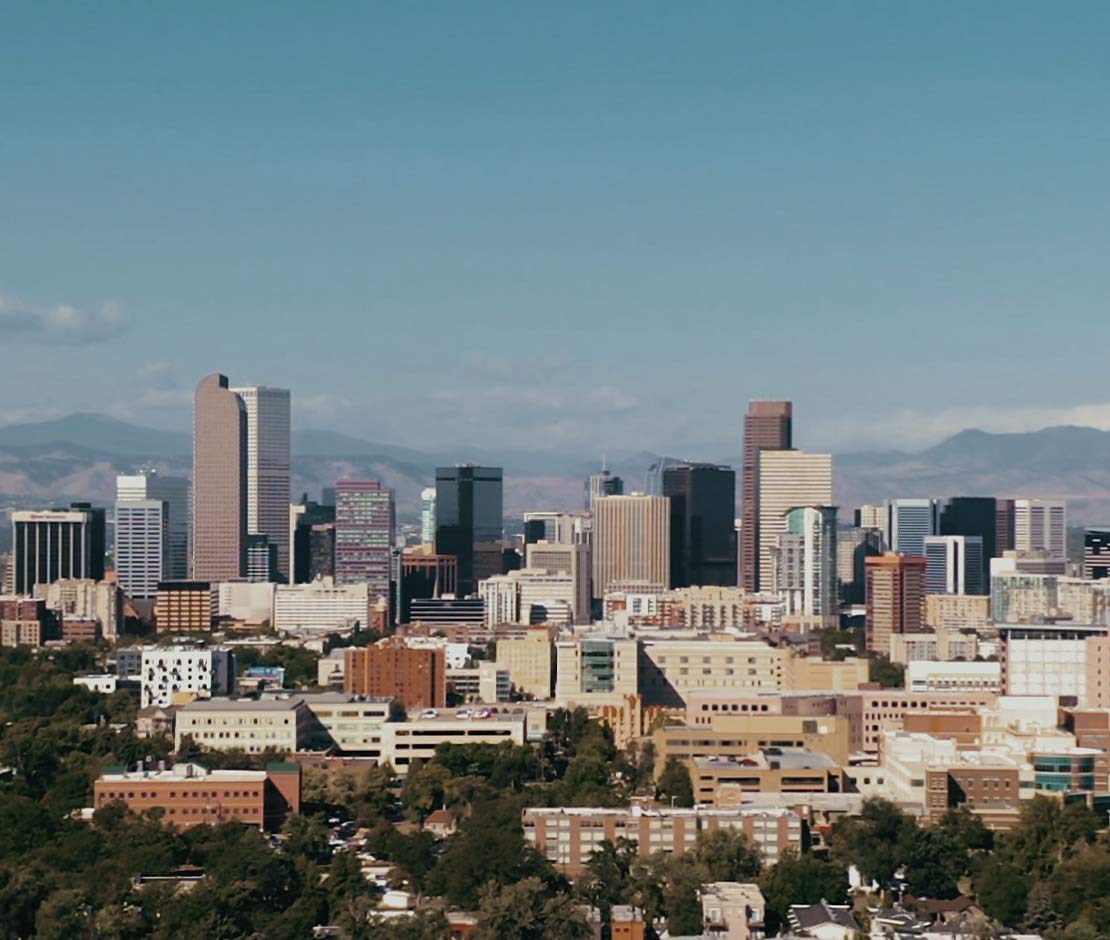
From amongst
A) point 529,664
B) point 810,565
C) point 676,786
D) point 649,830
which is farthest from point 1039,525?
point 649,830

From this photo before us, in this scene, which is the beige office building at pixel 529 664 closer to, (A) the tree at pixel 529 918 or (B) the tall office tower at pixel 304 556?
(A) the tree at pixel 529 918

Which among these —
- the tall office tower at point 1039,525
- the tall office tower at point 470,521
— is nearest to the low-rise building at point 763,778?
the tall office tower at point 470,521

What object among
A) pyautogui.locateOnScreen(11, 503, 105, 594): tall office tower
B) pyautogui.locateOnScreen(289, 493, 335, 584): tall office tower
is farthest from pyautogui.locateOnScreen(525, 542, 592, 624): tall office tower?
pyautogui.locateOnScreen(11, 503, 105, 594): tall office tower

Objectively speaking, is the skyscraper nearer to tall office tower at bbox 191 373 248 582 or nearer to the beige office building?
tall office tower at bbox 191 373 248 582

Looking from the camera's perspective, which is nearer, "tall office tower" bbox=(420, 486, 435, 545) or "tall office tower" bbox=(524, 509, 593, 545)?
"tall office tower" bbox=(524, 509, 593, 545)

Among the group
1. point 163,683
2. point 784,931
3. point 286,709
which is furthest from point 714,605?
point 784,931

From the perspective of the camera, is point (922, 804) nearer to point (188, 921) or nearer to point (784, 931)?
point (784, 931)
